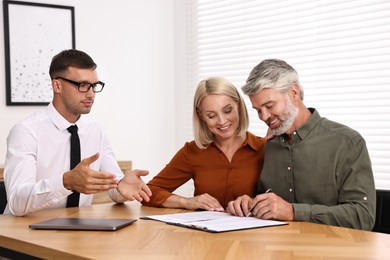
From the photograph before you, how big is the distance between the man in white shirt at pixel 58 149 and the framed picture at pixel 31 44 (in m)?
1.30

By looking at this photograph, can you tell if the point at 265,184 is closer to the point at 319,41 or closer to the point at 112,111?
the point at 319,41

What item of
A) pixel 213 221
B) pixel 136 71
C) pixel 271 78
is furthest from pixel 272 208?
pixel 136 71

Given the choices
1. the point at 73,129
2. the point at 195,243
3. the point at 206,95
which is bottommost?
the point at 195,243

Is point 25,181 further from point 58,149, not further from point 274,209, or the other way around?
point 274,209

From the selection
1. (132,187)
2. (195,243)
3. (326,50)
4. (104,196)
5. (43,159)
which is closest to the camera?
(195,243)

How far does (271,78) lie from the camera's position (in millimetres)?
2674

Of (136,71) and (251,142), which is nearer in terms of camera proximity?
(251,142)

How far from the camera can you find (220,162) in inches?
120

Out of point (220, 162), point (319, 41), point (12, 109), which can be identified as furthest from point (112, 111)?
point (220, 162)

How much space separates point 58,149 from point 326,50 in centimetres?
216

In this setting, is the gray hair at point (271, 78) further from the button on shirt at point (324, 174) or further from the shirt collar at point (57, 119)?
the shirt collar at point (57, 119)

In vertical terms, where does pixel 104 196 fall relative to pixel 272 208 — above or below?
below

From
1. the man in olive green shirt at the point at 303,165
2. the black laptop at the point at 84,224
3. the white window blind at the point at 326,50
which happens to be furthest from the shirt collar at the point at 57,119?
the white window blind at the point at 326,50

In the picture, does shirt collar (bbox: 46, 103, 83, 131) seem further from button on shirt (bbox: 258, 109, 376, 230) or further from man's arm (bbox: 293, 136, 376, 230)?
man's arm (bbox: 293, 136, 376, 230)
